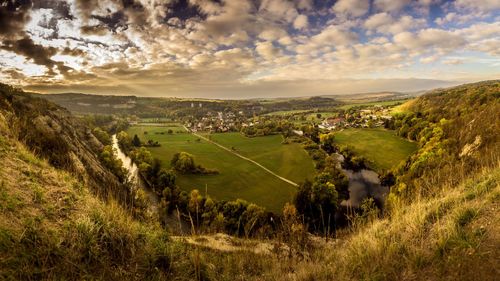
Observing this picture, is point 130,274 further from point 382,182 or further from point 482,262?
point 382,182

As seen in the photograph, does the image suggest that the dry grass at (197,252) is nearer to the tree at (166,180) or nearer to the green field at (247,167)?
the green field at (247,167)

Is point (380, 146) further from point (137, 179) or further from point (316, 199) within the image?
point (137, 179)

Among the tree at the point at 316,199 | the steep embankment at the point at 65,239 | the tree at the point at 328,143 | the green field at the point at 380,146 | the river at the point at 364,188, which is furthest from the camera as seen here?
the tree at the point at 328,143

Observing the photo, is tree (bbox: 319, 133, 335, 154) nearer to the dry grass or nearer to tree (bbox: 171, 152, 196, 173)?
tree (bbox: 171, 152, 196, 173)

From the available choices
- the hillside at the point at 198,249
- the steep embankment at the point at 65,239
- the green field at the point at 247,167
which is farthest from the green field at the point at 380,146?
the steep embankment at the point at 65,239

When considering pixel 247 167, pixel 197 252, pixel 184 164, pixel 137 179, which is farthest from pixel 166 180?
pixel 197 252

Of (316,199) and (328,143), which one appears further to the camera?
(328,143)
